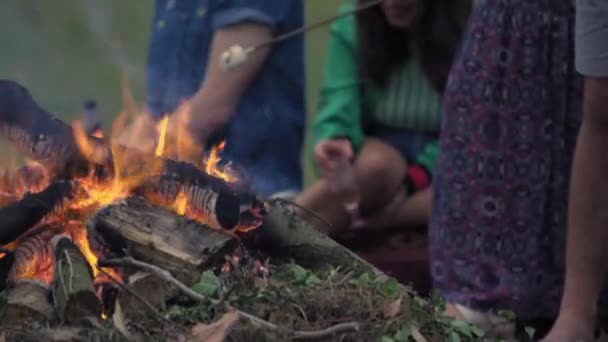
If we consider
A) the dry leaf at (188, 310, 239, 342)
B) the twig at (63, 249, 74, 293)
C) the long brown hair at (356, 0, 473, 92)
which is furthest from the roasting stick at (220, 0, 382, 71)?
the dry leaf at (188, 310, 239, 342)

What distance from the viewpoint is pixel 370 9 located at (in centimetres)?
487

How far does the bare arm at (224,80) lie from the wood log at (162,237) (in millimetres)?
1339

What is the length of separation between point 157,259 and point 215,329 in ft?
1.27

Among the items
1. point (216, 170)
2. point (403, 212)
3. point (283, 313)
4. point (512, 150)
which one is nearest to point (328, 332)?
point (283, 313)

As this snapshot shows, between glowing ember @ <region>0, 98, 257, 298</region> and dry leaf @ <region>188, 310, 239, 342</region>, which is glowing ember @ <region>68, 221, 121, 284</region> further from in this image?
dry leaf @ <region>188, 310, 239, 342</region>

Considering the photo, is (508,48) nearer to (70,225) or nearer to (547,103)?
(547,103)

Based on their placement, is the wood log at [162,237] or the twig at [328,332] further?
the wood log at [162,237]

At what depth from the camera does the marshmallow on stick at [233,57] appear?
14.5ft

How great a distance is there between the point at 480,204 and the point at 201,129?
936 mm

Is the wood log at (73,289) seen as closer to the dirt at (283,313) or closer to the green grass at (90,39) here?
the dirt at (283,313)

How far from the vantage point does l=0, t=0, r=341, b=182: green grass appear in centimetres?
621

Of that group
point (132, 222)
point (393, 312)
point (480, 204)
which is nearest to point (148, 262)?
point (132, 222)

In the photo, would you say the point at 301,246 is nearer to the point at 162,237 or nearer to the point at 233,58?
the point at 162,237

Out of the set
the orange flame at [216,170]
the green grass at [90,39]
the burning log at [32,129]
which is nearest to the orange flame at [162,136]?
the orange flame at [216,170]
